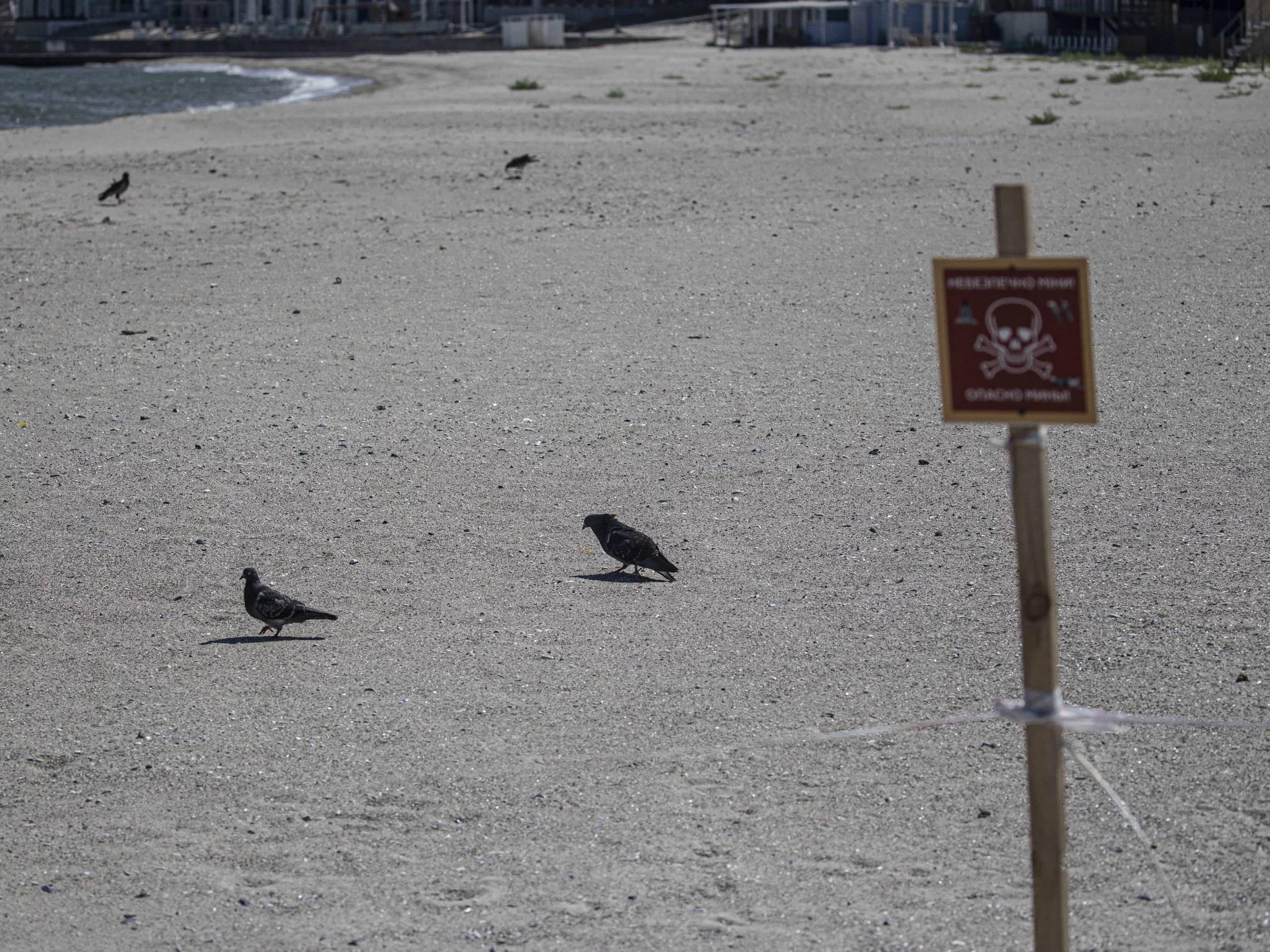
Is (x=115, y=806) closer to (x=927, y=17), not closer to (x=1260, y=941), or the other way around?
(x=1260, y=941)

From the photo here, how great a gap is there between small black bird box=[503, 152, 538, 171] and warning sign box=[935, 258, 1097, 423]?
16.1 m

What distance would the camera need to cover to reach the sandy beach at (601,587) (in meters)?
4.46

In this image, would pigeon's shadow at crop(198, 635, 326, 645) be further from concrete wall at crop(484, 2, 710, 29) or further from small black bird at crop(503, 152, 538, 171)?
concrete wall at crop(484, 2, 710, 29)

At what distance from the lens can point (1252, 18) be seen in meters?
42.0

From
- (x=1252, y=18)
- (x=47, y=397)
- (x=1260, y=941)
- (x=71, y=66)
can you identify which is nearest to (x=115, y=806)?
(x=1260, y=941)

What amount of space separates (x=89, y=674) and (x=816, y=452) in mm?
4201

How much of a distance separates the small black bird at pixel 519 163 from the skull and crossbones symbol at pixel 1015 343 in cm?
1615

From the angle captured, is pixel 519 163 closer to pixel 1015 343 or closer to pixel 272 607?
pixel 272 607

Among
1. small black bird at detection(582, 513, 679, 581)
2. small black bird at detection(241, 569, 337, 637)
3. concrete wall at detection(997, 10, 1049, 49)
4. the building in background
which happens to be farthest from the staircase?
small black bird at detection(241, 569, 337, 637)

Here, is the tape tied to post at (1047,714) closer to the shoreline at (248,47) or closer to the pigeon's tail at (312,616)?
the pigeon's tail at (312,616)

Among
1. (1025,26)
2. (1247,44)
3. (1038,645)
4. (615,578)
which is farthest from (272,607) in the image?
(1025,26)

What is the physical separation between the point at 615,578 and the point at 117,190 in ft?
42.5

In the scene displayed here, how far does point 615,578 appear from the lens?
6949 millimetres

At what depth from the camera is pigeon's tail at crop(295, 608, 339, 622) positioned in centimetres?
622
